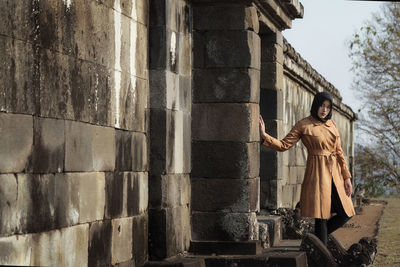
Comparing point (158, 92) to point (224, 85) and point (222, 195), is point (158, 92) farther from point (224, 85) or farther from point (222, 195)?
point (222, 195)

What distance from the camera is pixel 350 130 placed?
28.0 meters

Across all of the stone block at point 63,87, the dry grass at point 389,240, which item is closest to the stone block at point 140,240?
the stone block at point 63,87

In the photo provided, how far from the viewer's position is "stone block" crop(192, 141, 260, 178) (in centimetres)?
846

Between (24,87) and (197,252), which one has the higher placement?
(24,87)

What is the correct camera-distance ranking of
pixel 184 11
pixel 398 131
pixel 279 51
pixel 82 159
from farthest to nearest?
1. pixel 398 131
2. pixel 279 51
3. pixel 184 11
4. pixel 82 159

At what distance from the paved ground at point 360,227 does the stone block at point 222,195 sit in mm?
3567

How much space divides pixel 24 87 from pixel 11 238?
0.88 metres

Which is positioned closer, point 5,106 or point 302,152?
point 5,106

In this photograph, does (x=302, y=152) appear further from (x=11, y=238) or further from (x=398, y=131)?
(x=11, y=238)

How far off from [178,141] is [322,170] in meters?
1.76

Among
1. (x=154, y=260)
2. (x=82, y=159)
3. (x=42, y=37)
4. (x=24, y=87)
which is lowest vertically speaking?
(x=154, y=260)

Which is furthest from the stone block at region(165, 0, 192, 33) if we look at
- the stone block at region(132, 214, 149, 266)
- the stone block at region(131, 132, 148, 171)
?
the stone block at region(132, 214, 149, 266)

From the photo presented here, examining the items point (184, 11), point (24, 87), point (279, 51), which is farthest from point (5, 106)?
→ point (279, 51)

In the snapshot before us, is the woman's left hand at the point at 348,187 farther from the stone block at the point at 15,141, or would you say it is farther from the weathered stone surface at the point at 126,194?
the stone block at the point at 15,141
